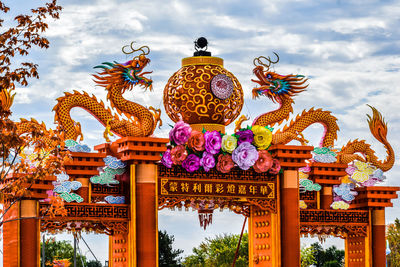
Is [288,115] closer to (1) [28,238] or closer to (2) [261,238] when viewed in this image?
(2) [261,238]

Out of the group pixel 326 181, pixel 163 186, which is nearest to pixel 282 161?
pixel 326 181

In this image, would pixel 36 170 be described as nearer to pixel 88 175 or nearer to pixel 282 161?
pixel 88 175

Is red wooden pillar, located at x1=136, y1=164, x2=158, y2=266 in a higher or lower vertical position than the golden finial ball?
lower

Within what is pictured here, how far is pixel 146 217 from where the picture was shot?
676 inches

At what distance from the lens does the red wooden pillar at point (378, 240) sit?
1984 centimetres

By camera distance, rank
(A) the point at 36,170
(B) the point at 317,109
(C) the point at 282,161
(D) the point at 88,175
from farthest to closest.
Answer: (B) the point at 317,109, (C) the point at 282,161, (D) the point at 88,175, (A) the point at 36,170

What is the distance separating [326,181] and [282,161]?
135cm

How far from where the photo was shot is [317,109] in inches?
782

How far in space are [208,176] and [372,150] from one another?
4.37 meters

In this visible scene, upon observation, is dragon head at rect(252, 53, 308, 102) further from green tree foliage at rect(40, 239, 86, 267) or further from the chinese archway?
green tree foliage at rect(40, 239, 86, 267)

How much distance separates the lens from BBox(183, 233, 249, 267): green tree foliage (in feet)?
108

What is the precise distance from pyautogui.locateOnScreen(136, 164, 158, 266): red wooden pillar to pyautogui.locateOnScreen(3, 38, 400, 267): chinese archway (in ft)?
0.06

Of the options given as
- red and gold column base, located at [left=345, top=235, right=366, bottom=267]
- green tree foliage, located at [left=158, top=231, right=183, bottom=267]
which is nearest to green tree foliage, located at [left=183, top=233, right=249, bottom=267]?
green tree foliage, located at [left=158, top=231, right=183, bottom=267]

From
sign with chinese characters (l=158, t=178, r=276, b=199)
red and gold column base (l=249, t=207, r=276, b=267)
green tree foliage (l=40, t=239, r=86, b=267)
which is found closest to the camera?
sign with chinese characters (l=158, t=178, r=276, b=199)
